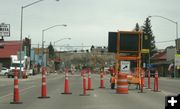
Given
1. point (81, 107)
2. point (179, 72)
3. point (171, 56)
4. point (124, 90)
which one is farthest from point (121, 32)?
point (171, 56)

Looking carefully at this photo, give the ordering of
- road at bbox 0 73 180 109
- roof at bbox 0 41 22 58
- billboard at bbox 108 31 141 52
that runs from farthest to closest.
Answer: roof at bbox 0 41 22 58 < billboard at bbox 108 31 141 52 < road at bbox 0 73 180 109

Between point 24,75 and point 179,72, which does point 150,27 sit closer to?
point 179,72

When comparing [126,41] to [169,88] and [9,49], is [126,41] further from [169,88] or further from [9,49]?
[9,49]

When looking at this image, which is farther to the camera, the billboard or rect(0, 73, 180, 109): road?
the billboard

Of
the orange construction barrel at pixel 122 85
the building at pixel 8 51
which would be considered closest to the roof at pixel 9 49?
the building at pixel 8 51

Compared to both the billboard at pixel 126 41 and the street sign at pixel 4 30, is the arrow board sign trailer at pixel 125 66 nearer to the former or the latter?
the billboard at pixel 126 41

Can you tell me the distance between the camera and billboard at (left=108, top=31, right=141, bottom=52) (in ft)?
88.2

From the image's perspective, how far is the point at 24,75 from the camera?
62312 millimetres

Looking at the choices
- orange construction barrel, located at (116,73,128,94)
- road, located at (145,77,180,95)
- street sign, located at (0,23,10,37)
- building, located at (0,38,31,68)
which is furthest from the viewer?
building, located at (0,38,31,68)

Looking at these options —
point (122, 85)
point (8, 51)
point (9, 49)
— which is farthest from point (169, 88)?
point (9, 49)

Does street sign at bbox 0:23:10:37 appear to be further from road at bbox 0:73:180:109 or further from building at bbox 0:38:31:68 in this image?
building at bbox 0:38:31:68

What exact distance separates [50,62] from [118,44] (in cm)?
12630

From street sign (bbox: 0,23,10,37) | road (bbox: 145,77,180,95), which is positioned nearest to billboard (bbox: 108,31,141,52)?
road (bbox: 145,77,180,95)

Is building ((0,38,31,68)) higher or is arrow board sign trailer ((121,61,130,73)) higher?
building ((0,38,31,68))
